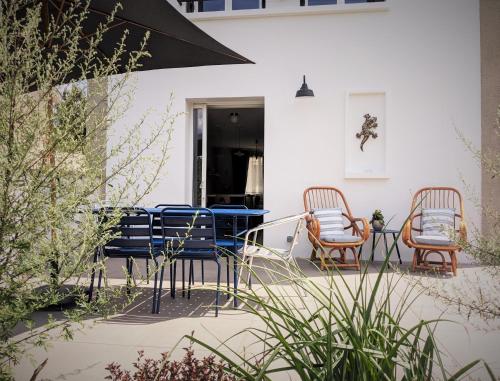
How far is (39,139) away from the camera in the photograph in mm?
1275

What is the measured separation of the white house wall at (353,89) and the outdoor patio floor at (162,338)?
2.80 m

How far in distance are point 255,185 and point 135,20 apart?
7.62m

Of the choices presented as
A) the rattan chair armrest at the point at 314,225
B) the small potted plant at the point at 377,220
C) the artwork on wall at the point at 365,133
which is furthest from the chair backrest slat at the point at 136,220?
the artwork on wall at the point at 365,133

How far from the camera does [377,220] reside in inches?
212

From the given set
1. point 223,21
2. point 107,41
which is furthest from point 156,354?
point 223,21

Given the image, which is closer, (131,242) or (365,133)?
(131,242)

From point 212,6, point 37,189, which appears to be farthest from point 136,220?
point 212,6

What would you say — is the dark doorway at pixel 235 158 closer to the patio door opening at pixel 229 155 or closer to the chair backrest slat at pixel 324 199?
the patio door opening at pixel 229 155

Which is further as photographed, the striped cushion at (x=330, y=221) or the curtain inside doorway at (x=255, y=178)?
the curtain inside doorway at (x=255, y=178)

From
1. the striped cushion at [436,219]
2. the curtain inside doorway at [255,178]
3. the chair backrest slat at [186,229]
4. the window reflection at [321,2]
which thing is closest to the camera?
the chair backrest slat at [186,229]

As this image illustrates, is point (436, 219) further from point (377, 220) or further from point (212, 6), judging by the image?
point (212, 6)

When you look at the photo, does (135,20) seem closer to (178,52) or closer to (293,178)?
(178,52)

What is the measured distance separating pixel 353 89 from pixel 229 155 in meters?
6.59

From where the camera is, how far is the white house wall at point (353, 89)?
19.0ft
